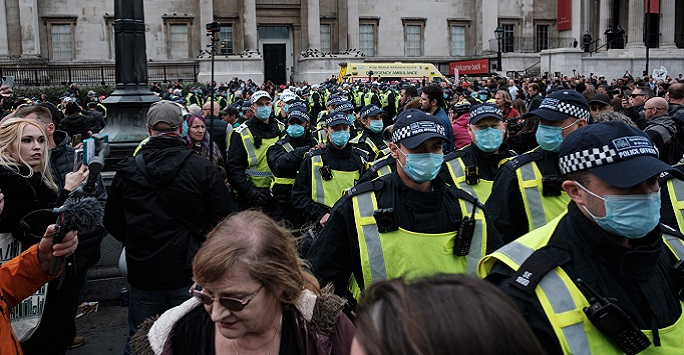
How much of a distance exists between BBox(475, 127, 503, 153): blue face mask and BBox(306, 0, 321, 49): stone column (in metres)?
36.5

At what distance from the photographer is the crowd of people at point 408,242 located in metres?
2.36

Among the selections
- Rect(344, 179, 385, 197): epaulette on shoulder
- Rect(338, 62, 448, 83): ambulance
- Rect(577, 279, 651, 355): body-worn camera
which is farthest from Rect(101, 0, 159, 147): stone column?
Rect(338, 62, 448, 83): ambulance

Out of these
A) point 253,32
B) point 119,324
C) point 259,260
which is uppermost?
point 253,32

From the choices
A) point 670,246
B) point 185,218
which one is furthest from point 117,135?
point 670,246

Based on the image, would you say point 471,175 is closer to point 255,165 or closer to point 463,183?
point 463,183

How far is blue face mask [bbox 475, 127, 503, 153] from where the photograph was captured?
20.4 ft

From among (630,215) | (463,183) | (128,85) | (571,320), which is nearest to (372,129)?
(463,183)

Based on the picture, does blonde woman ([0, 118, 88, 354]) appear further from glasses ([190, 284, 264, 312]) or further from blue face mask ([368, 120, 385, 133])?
blue face mask ([368, 120, 385, 133])

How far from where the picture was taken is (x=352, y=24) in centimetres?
4347

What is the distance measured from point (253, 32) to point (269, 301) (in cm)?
3997

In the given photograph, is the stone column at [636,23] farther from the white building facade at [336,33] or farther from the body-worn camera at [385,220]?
the body-worn camera at [385,220]

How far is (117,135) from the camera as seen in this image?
8984 mm

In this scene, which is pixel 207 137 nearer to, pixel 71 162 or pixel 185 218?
pixel 71 162

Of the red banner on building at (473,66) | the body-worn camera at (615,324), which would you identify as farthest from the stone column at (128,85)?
the red banner on building at (473,66)
